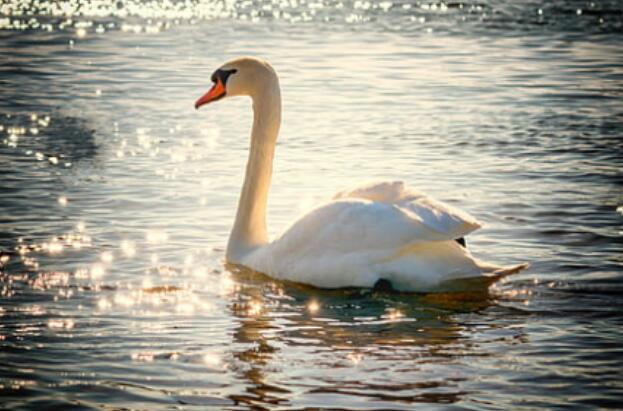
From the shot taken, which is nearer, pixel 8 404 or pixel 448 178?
pixel 8 404

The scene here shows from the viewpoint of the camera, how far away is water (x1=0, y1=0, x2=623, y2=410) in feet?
26.2

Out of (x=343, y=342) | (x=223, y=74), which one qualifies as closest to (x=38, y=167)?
(x=223, y=74)

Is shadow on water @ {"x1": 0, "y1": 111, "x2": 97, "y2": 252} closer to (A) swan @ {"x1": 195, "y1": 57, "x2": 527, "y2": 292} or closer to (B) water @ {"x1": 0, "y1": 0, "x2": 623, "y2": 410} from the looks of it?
(B) water @ {"x1": 0, "y1": 0, "x2": 623, "y2": 410}

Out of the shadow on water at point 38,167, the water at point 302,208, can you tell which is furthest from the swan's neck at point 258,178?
the shadow on water at point 38,167

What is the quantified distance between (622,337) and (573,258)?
2.07 meters

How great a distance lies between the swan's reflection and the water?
2cm

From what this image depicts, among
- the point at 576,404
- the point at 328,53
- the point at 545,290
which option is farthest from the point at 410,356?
the point at 328,53

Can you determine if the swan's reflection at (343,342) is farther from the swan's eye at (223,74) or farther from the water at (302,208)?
the swan's eye at (223,74)

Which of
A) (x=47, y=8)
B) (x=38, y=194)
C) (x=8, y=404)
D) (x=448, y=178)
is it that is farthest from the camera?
(x=47, y=8)

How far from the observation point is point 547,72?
20953mm

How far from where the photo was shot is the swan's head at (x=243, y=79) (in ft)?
36.1

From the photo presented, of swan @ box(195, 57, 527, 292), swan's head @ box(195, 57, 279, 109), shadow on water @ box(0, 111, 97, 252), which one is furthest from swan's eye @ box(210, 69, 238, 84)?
shadow on water @ box(0, 111, 97, 252)

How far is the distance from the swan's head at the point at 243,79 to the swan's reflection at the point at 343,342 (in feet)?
4.83

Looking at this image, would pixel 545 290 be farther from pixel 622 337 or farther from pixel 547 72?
pixel 547 72
